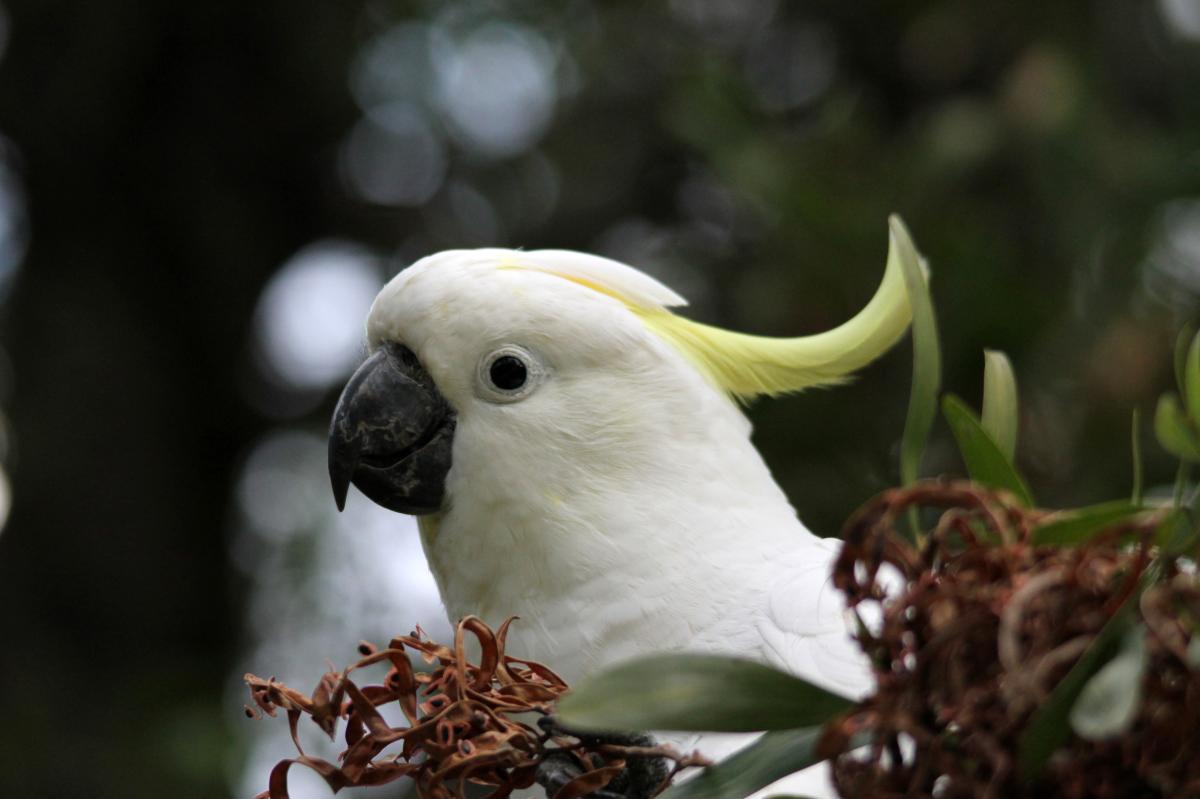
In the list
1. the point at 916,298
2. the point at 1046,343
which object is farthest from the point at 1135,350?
the point at 916,298

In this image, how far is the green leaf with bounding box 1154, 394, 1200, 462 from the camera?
1.03m

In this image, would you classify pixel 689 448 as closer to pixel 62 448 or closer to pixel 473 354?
pixel 473 354

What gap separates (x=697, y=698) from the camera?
3.32 feet

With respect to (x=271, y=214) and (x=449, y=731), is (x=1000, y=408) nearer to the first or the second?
(x=449, y=731)

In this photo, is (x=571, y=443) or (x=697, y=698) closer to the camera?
(x=697, y=698)

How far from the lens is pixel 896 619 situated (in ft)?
3.30

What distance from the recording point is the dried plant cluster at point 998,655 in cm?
95

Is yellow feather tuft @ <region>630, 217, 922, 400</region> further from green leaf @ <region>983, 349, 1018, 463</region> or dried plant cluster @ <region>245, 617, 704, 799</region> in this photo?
dried plant cluster @ <region>245, 617, 704, 799</region>

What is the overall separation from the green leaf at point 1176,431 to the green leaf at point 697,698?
0.30 m

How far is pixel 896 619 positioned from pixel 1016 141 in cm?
297

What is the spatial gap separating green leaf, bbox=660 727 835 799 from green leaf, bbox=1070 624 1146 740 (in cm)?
25

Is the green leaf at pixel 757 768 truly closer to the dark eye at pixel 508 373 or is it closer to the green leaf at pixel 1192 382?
the green leaf at pixel 1192 382

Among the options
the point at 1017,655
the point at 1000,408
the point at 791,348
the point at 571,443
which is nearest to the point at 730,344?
the point at 791,348

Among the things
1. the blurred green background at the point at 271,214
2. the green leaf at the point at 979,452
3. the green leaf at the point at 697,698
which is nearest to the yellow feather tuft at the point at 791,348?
the green leaf at the point at 979,452
